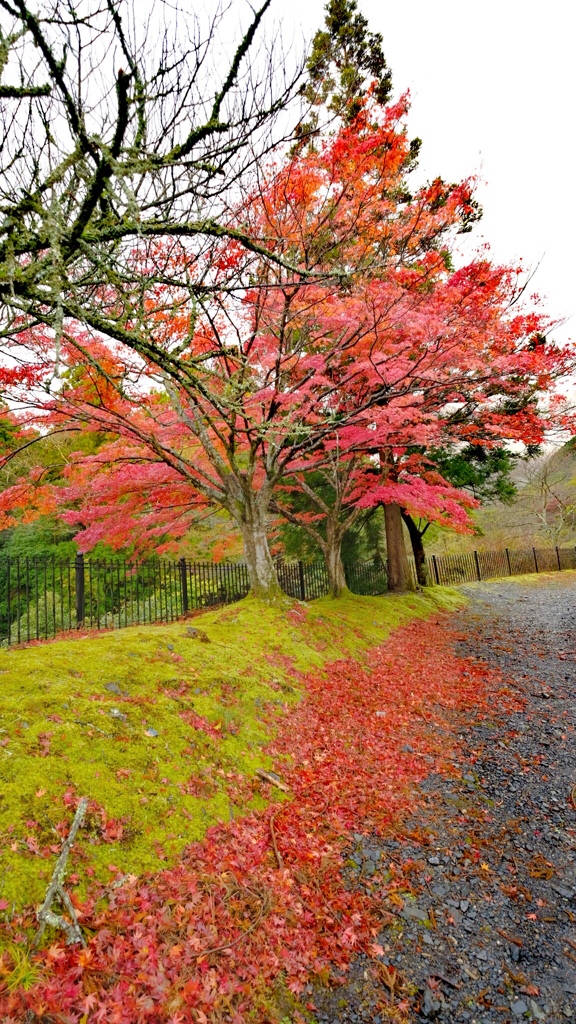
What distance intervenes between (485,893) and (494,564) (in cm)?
2309

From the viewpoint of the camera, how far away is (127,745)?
11.8 ft

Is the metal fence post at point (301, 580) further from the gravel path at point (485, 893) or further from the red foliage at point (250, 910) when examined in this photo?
the red foliage at point (250, 910)

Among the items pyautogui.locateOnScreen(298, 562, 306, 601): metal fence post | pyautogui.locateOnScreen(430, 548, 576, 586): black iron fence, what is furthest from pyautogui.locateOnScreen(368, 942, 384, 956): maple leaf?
pyautogui.locateOnScreen(430, 548, 576, 586): black iron fence

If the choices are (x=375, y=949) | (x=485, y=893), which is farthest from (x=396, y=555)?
(x=375, y=949)

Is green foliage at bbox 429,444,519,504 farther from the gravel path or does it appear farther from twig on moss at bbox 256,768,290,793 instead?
twig on moss at bbox 256,768,290,793

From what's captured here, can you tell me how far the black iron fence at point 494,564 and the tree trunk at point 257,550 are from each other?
13.3m

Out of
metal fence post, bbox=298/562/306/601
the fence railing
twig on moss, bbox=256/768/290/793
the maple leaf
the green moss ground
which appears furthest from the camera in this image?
metal fence post, bbox=298/562/306/601

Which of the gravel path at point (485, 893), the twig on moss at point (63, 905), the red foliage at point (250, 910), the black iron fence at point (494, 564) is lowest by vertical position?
the gravel path at point (485, 893)

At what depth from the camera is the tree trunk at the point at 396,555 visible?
15.0 metres

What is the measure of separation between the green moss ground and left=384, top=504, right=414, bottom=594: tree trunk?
9.06 metres

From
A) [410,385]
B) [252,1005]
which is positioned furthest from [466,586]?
[252,1005]

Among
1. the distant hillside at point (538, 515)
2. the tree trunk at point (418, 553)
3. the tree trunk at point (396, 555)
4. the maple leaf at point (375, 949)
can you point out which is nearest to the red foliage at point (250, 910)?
Answer: the maple leaf at point (375, 949)

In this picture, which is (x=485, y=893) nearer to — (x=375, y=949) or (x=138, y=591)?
(x=375, y=949)

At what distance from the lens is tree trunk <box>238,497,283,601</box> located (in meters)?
8.96
